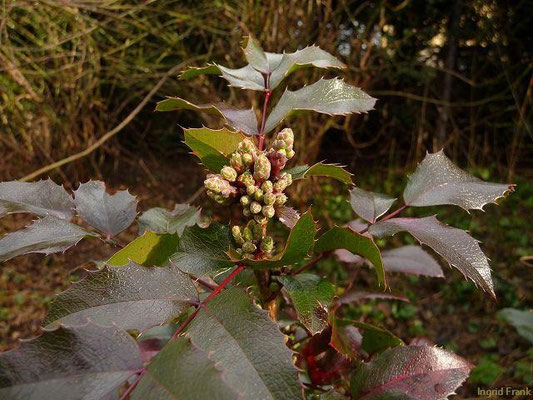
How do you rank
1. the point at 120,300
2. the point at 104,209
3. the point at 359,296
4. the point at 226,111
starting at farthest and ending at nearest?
the point at 359,296, the point at 104,209, the point at 226,111, the point at 120,300

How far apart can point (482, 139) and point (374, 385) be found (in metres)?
5.05

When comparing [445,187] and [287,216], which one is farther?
[445,187]

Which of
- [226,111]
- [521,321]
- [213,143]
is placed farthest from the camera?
[521,321]

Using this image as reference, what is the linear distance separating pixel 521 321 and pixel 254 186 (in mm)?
914

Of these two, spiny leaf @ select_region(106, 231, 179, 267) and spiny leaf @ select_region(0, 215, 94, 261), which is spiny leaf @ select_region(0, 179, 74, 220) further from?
spiny leaf @ select_region(106, 231, 179, 267)

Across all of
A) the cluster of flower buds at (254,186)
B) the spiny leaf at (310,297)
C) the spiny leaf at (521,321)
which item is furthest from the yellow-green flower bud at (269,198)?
the spiny leaf at (521,321)

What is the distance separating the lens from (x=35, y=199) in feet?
2.74

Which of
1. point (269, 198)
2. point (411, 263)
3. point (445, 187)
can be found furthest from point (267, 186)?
point (411, 263)

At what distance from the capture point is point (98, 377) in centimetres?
49

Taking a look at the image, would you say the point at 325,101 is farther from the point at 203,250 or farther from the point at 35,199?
the point at 35,199

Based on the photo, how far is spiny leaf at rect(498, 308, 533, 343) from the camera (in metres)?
1.14

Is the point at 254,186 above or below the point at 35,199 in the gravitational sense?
above

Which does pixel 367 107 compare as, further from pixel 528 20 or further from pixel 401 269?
pixel 528 20

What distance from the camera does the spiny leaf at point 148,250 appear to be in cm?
64
